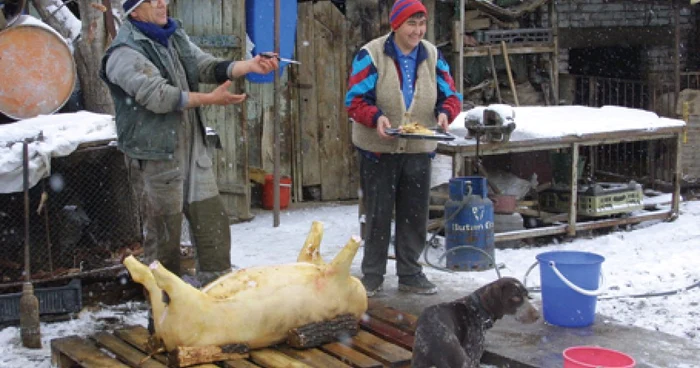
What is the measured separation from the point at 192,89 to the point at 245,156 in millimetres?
4278

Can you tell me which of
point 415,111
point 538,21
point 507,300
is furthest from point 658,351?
point 538,21

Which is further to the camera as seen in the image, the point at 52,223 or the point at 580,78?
the point at 580,78

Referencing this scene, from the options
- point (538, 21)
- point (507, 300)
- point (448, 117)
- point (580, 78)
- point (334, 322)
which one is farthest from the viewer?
point (580, 78)

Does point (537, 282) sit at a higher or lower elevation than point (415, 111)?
lower

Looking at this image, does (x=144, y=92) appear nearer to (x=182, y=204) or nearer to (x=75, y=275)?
(x=182, y=204)

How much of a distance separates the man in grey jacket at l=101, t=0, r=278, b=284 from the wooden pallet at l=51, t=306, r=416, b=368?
1.92 ft

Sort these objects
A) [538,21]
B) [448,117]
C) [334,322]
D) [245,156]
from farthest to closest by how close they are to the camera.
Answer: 1. [538,21]
2. [245,156]
3. [448,117]
4. [334,322]

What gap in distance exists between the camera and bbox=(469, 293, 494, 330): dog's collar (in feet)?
15.9

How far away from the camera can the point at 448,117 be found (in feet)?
21.4

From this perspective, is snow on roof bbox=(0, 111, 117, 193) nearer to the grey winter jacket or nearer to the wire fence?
the wire fence

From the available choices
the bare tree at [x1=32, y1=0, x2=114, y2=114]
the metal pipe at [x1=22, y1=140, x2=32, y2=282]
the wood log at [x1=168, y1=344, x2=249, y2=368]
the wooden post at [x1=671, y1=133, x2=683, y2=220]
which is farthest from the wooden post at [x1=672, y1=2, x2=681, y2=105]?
the wood log at [x1=168, y1=344, x2=249, y2=368]

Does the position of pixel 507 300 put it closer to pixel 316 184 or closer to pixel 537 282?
pixel 537 282

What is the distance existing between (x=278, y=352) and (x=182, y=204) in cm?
111

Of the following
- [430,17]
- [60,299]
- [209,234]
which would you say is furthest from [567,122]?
[60,299]
